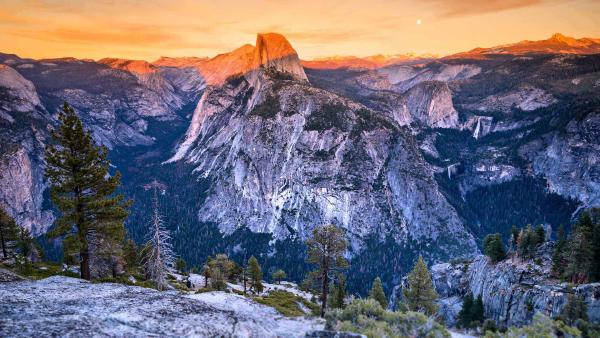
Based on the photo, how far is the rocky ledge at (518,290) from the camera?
4556cm

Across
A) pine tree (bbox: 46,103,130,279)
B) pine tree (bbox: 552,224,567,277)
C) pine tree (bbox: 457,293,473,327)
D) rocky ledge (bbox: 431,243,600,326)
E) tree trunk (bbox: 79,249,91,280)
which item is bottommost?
pine tree (bbox: 457,293,473,327)

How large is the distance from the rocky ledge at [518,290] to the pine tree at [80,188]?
46588 mm

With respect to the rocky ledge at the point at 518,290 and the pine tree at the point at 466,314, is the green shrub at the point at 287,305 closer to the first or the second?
the rocky ledge at the point at 518,290

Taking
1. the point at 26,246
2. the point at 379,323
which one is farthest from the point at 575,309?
the point at 26,246

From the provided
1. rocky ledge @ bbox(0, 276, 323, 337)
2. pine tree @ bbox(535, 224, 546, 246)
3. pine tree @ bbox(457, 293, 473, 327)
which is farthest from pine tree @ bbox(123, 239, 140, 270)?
pine tree @ bbox(535, 224, 546, 246)

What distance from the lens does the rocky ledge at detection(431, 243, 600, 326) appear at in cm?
4556

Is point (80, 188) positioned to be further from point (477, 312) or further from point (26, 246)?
point (477, 312)

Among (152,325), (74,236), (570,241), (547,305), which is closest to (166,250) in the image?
(74,236)

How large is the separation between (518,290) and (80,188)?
6036cm

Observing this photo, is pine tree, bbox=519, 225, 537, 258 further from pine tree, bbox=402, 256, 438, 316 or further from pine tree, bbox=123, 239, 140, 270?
pine tree, bbox=123, 239, 140, 270

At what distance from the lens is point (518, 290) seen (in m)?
55.9

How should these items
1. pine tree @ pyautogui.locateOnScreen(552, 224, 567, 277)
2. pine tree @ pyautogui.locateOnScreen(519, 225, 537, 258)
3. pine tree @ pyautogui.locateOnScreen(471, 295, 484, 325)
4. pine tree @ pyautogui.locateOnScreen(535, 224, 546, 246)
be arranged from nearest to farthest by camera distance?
pine tree @ pyautogui.locateOnScreen(552, 224, 567, 277)
pine tree @ pyautogui.locateOnScreen(471, 295, 484, 325)
pine tree @ pyautogui.locateOnScreen(519, 225, 537, 258)
pine tree @ pyautogui.locateOnScreen(535, 224, 546, 246)

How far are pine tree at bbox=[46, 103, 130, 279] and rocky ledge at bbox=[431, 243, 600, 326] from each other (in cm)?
4659

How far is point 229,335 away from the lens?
60.4 ft
